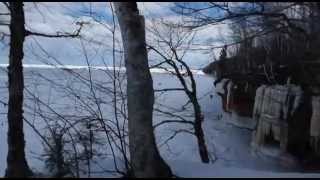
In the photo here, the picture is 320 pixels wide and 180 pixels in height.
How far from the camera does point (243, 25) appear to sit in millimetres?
13508

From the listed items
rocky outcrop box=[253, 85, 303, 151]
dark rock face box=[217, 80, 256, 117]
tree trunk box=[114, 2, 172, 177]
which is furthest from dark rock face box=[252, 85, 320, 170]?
tree trunk box=[114, 2, 172, 177]

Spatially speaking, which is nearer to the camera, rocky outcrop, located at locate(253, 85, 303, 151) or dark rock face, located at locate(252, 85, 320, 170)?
dark rock face, located at locate(252, 85, 320, 170)

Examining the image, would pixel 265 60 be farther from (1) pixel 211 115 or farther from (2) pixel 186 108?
(1) pixel 211 115

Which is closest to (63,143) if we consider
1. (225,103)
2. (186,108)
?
(186,108)

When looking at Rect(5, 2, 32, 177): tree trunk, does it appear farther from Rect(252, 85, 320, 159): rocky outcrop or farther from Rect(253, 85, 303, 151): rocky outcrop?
Rect(253, 85, 303, 151): rocky outcrop

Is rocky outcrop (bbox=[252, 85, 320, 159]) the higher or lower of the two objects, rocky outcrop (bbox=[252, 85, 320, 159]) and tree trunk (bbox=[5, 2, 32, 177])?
the lower

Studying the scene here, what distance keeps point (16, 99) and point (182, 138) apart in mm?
18638

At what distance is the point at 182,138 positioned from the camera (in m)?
26.3

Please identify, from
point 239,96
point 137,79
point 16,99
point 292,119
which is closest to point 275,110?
point 292,119

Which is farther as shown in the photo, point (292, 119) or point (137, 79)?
point (292, 119)

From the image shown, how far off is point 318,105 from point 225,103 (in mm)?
11826

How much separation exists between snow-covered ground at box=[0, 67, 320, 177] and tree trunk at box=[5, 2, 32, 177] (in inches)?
43.9

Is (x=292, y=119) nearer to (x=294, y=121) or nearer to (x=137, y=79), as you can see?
(x=294, y=121)

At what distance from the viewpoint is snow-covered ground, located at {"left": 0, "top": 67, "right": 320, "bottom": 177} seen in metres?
8.07
